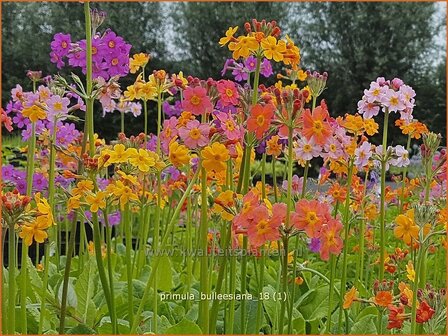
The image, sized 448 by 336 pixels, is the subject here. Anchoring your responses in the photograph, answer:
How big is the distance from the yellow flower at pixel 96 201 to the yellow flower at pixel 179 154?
24 cm

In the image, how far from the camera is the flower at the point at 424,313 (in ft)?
4.85

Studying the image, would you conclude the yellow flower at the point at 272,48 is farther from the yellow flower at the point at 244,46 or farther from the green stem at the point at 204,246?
the green stem at the point at 204,246

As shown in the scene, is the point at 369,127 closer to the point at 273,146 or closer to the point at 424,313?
the point at 273,146

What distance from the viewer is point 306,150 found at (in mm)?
1662

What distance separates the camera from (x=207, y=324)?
1624mm

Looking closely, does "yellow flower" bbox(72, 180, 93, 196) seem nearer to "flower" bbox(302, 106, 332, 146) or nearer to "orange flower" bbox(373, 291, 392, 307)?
"flower" bbox(302, 106, 332, 146)

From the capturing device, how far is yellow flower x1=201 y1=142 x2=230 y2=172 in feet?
4.82

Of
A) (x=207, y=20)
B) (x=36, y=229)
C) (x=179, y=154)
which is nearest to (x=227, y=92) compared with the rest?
(x=179, y=154)

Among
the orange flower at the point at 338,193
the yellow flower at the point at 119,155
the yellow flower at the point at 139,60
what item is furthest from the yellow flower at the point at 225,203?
the yellow flower at the point at 139,60

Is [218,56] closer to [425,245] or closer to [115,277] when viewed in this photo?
[115,277]

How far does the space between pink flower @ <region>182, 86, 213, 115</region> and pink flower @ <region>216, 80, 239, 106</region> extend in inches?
2.2

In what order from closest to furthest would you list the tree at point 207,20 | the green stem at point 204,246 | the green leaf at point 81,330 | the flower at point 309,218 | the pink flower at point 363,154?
1. the flower at point 309,218
2. the green stem at point 204,246
3. the green leaf at point 81,330
4. the pink flower at point 363,154
5. the tree at point 207,20

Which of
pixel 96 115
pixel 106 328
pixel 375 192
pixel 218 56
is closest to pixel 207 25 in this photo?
pixel 218 56

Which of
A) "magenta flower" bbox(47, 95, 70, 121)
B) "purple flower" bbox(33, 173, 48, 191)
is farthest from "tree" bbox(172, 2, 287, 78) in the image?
"magenta flower" bbox(47, 95, 70, 121)
